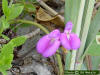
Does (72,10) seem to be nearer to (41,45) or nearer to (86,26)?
(86,26)

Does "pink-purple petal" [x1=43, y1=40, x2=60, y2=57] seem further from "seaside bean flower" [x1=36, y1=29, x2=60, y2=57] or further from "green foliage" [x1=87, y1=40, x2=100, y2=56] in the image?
"green foliage" [x1=87, y1=40, x2=100, y2=56]

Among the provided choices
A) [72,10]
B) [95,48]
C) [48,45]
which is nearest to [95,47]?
[95,48]

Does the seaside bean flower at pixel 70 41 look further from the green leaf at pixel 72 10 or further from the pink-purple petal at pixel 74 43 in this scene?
the green leaf at pixel 72 10

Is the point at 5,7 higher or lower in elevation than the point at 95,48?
higher

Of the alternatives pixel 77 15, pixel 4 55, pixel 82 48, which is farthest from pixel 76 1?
pixel 4 55

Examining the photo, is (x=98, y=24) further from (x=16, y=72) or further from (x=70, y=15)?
(x=16, y=72)

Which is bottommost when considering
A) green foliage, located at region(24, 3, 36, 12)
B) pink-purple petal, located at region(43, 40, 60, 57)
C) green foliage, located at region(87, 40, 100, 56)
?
green foliage, located at region(87, 40, 100, 56)

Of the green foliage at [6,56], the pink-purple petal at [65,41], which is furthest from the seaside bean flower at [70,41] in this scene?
the green foliage at [6,56]

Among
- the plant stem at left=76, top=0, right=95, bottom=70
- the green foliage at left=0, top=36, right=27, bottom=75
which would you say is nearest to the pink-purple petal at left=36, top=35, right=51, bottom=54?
the green foliage at left=0, top=36, right=27, bottom=75
